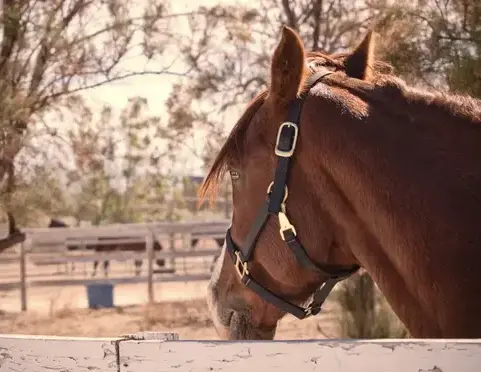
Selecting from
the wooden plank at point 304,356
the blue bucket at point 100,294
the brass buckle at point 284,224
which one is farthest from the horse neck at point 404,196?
the blue bucket at point 100,294

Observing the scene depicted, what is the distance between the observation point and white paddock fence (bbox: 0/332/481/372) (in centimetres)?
140

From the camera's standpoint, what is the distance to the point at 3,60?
20.8 feet

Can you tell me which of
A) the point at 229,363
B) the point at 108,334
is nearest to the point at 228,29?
the point at 108,334

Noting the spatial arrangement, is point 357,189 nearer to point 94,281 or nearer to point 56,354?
point 56,354

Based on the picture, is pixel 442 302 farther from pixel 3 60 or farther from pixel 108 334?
pixel 108 334

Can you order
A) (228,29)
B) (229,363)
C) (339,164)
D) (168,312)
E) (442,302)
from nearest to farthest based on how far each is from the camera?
(229,363), (442,302), (339,164), (228,29), (168,312)

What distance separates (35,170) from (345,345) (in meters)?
5.52

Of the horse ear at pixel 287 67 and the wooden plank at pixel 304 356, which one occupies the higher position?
the horse ear at pixel 287 67

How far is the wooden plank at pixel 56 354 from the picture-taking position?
5.55ft

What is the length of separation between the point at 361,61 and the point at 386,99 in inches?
9.8

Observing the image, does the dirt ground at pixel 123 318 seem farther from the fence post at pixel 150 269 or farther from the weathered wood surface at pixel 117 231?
the weathered wood surface at pixel 117 231

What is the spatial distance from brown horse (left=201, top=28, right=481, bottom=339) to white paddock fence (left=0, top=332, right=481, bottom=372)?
0.41m

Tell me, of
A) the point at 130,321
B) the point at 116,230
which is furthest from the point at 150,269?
the point at 116,230

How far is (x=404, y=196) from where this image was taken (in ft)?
6.17
